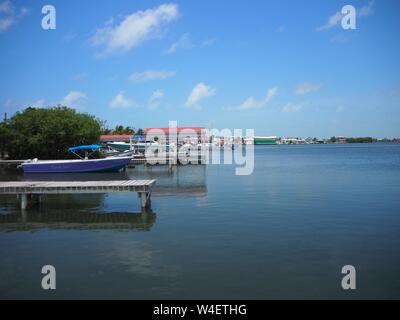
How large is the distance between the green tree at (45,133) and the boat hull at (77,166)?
509 inches

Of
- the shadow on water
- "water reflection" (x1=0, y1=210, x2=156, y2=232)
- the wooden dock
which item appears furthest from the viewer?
the wooden dock

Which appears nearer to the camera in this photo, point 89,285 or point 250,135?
point 89,285

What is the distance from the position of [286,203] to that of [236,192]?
483 cm

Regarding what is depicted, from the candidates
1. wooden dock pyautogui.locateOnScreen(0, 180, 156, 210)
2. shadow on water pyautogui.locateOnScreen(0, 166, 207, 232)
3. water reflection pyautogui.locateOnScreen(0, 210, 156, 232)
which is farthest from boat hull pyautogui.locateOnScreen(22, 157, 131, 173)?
water reflection pyautogui.locateOnScreen(0, 210, 156, 232)

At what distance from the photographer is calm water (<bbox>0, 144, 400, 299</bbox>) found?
30.0ft

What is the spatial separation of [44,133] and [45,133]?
126mm

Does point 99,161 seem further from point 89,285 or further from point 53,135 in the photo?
point 89,285

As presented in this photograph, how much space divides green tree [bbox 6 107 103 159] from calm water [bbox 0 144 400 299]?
2925 cm

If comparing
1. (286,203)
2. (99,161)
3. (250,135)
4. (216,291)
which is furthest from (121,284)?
(250,135)

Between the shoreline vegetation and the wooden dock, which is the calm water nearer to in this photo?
the wooden dock

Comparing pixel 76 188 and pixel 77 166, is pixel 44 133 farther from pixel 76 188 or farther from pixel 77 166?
pixel 76 188

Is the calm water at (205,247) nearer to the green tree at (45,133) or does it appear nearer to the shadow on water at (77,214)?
the shadow on water at (77,214)

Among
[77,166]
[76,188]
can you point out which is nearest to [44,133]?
[77,166]
